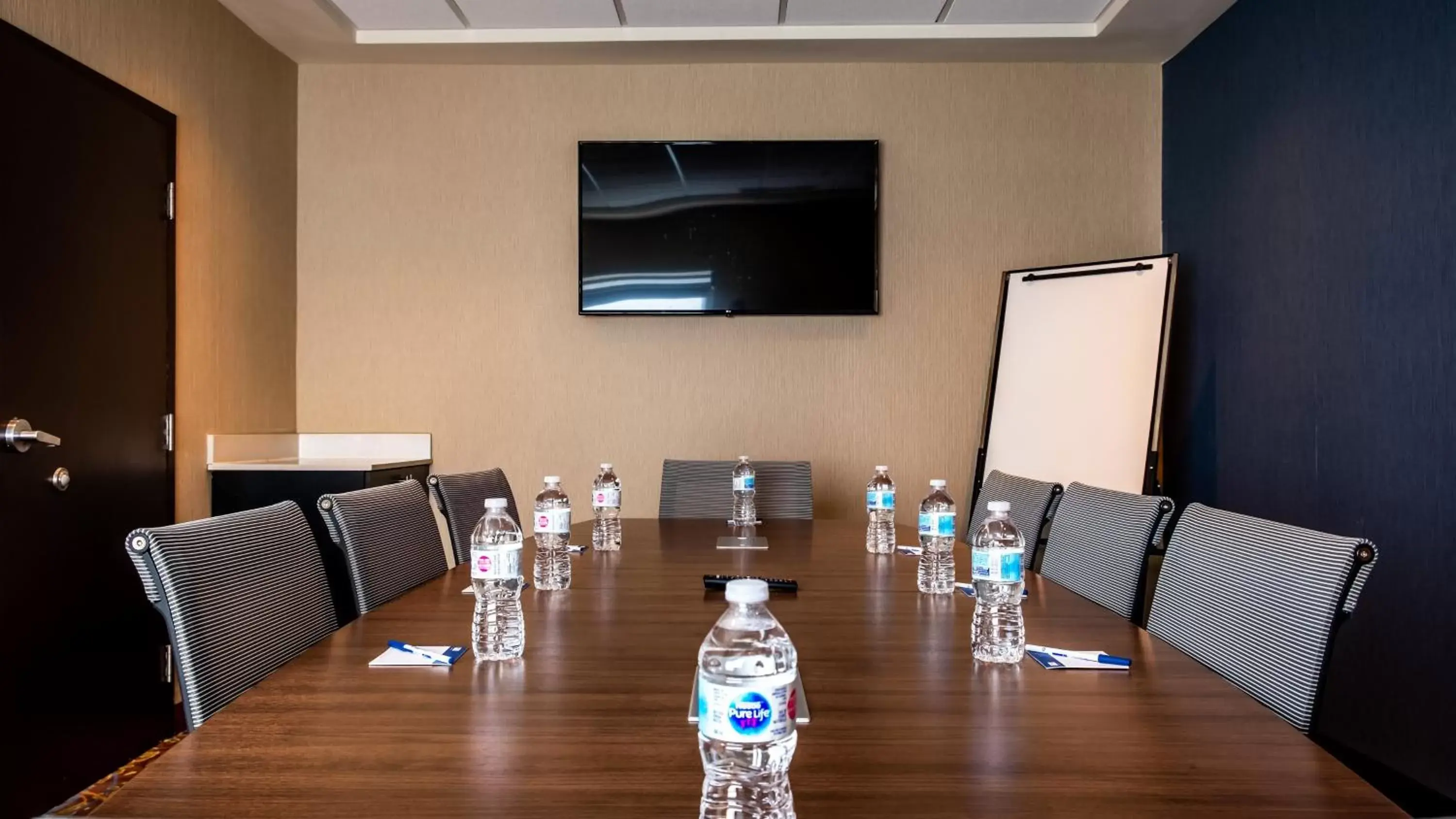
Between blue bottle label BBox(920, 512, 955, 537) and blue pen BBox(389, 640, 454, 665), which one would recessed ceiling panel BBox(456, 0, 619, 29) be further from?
blue pen BBox(389, 640, 454, 665)

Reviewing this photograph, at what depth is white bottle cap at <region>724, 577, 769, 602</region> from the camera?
3.25 feet

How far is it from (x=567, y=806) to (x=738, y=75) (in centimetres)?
420

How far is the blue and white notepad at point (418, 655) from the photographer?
55.6 inches

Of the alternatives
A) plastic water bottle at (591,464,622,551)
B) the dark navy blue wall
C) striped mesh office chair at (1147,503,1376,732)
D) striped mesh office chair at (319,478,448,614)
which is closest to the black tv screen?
the dark navy blue wall

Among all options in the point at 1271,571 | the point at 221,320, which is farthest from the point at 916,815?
the point at 221,320

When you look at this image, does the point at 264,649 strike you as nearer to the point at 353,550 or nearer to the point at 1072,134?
the point at 353,550

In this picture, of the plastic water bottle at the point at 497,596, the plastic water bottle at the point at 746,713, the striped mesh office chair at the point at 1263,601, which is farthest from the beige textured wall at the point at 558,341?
the plastic water bottle at the point at 746,713

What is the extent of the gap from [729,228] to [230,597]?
3.36 meters

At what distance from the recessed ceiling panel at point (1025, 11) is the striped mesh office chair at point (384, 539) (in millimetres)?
2828

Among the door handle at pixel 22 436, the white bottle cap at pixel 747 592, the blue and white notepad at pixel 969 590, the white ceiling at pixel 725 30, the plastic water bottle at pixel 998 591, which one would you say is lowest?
the blue and white notepad at pixel 969 590

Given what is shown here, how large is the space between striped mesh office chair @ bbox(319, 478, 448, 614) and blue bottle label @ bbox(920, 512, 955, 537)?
126 centimetres

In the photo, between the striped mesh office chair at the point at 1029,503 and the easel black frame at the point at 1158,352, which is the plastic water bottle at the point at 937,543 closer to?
the striped mesh office chair at the point at 1029,503

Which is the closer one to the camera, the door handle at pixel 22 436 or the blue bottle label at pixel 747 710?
the blue bottle label at pixel 747 710

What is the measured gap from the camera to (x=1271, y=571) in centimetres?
154
